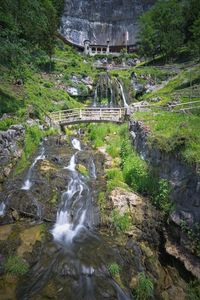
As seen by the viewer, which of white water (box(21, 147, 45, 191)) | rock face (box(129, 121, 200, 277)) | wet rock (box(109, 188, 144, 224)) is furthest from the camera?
white water (box(21, 147, 45, 191))

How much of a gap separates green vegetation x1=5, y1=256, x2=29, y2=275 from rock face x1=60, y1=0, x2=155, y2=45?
76011 mm

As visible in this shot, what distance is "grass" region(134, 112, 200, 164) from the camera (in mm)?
12234

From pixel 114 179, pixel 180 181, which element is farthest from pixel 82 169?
pixel 180 181

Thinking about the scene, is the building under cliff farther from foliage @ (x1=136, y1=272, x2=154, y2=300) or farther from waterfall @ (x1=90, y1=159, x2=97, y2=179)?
foliage @ (x1=136, y1=272, x2=154, y2=300)

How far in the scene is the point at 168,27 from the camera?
2101 inches

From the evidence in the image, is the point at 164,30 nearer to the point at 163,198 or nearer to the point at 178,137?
the point at 178,137

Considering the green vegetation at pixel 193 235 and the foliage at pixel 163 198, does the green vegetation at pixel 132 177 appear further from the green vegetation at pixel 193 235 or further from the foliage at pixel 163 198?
the green vegetation at pixel 193 235

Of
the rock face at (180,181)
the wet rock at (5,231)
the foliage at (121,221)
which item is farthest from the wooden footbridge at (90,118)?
the wet rock at (5,231)

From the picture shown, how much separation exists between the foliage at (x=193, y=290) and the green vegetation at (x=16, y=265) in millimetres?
6023

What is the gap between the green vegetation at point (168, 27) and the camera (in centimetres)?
5225

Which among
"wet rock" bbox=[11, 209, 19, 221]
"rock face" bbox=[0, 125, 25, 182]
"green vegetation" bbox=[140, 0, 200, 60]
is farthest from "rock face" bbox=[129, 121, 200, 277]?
"green vegetation" bbox=[140, 0, 200, 60]

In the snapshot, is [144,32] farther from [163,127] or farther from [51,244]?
[51,244]

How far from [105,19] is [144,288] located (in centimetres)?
8310

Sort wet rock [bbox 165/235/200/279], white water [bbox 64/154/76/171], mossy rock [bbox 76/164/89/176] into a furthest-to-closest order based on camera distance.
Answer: white water [bbox 64/154/76/171] → mossy rock [bbox 76/164/89/176] → wet rock [bbox 165/235/200/279]
